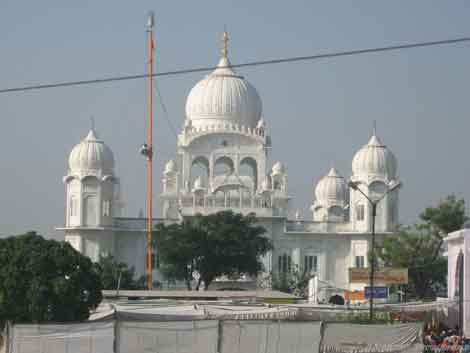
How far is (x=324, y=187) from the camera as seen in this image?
336ft

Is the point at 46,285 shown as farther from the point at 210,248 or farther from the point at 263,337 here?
the point at 210,248

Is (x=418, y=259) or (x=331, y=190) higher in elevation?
(x=331, y=190)

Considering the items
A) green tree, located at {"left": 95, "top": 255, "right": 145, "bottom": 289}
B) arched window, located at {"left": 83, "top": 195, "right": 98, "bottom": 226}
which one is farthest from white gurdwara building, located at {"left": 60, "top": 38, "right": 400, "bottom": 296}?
green tree, located at {"left": 95, "top": 255, "right": 145, "bottom": 289}

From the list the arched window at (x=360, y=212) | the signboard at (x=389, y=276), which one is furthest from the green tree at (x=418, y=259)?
the arched window at (x=360, y=212)

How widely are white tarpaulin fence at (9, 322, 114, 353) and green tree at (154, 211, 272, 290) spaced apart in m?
49.3

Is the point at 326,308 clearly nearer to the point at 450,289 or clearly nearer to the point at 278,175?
the point at 450,289

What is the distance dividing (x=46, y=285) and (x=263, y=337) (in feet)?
33.0

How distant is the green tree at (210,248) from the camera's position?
264 ft

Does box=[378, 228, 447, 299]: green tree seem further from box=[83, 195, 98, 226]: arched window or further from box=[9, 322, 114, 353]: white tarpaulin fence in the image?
box=[9, 322, 114, 353]: white tarpaulin fence

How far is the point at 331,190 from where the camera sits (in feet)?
335

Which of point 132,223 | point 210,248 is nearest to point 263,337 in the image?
point 210,248

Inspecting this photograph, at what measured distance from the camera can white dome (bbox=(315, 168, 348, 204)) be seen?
10212cm

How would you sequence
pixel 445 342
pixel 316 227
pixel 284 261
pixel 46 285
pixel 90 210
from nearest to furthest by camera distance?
pixel 445 342 < pixel 46 285 < pixel 90 210 < pixel 284 261 < pixel 316 227

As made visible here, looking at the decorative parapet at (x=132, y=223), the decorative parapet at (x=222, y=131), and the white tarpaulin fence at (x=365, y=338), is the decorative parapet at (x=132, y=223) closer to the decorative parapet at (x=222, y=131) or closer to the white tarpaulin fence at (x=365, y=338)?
the decorative parapet at (x=222, y=131)
